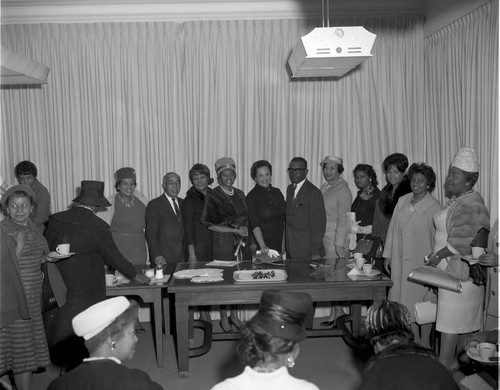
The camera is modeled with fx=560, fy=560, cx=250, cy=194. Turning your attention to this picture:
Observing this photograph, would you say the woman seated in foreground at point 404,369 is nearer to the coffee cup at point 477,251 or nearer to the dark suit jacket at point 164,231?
the coffee cup at point 477,251

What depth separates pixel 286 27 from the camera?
634cm

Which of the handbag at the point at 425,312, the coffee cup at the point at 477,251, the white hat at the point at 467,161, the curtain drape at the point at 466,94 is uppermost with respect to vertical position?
the curtain drape at the point at 466,94

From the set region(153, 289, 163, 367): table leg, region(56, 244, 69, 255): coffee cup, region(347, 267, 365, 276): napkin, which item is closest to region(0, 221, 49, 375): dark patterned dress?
region(56, 244, 69, 255): coffee cup

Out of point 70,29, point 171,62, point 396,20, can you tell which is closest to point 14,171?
point 70,29

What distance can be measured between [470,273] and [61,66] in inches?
186

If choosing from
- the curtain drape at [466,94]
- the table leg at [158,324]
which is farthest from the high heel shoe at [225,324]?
the curtain drape at [466,94]

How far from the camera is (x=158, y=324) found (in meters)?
4.61

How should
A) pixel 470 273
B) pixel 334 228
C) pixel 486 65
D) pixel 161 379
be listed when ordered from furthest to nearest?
pixel 334 228 < pixel 486 65 < pixel 161 379 < pixel 470 273

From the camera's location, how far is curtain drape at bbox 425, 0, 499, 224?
4.91 m

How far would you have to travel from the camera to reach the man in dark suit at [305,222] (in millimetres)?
5523

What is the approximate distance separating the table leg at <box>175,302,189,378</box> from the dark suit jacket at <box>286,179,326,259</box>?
1585 millimetres

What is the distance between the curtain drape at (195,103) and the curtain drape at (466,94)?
0.29 m

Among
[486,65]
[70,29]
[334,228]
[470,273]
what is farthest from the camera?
[70,29]

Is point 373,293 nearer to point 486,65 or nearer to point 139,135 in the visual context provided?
point 486,65
